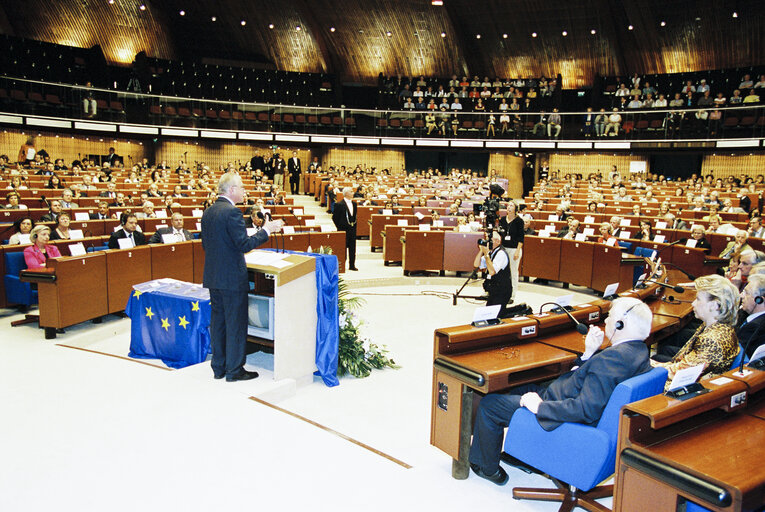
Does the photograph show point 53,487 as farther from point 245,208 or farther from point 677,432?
point 245,208

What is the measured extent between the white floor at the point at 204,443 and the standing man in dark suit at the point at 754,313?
1.83 m

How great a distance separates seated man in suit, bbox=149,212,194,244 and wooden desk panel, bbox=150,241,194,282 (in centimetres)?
20

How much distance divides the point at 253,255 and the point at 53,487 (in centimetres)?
218

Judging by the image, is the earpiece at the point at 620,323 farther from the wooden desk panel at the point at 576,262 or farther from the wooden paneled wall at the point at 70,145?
the wooden paneled wall at the point at 70,145

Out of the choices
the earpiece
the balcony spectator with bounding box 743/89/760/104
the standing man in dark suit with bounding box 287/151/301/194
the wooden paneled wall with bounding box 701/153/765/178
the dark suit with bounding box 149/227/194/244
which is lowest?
the dark suit with bounding box 149/227/194/244

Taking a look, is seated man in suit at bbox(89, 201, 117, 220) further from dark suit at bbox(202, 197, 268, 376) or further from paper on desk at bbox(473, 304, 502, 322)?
paper on desk at bbox(473, 304, 502, 322)

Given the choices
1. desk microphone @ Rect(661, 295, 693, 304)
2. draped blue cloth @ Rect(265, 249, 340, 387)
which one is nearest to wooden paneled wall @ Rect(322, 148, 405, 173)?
desk microphone @ Rect(661, 295, 693, 304)

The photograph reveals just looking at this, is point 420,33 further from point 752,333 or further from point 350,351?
point 752,333

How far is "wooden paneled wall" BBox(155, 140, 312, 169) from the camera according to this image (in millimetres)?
22531

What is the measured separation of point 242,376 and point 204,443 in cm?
97

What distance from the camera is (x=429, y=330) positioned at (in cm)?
672

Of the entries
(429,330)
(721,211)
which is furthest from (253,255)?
(721,211)

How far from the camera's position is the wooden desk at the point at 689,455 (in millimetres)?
1980

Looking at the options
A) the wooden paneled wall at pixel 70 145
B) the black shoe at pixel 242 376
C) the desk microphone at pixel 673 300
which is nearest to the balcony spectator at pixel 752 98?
the desk microphone at pixel 673 300
